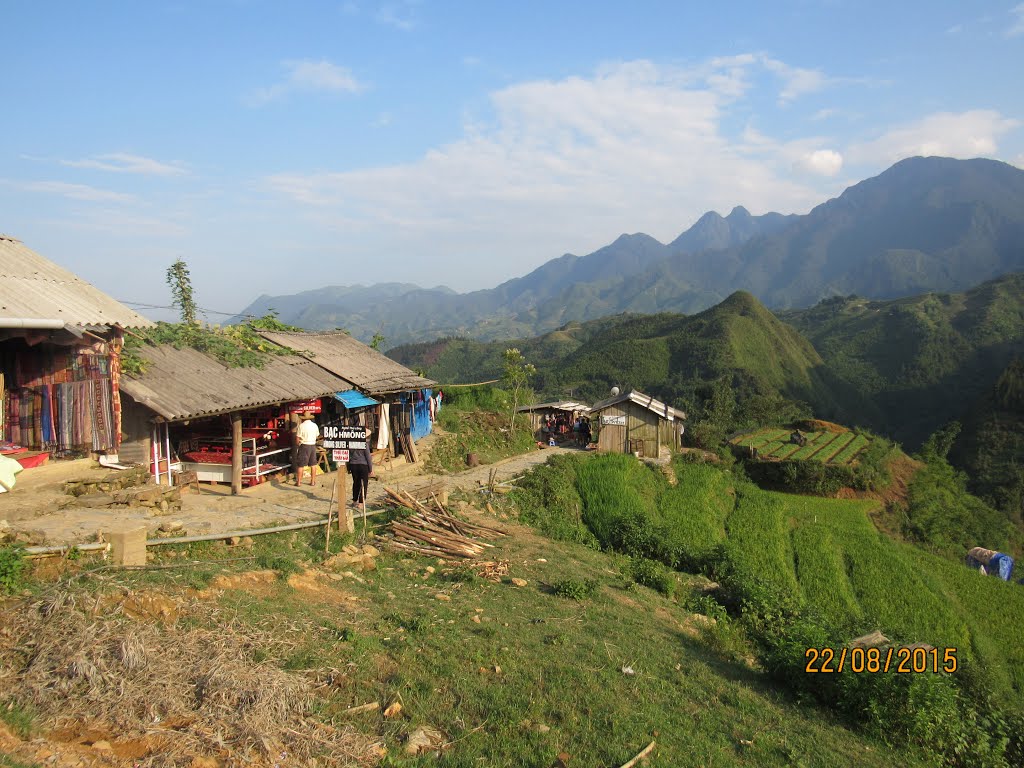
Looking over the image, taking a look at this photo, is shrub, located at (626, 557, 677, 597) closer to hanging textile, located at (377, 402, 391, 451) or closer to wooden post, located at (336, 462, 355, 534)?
wooden post, located at (336, 462, 355, 534)

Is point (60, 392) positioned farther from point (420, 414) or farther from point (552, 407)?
point (552, 407)

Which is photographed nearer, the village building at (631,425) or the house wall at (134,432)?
the house wall at (134,432)

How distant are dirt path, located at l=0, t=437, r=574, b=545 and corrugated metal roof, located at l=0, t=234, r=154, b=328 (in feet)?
9.15

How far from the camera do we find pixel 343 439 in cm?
977

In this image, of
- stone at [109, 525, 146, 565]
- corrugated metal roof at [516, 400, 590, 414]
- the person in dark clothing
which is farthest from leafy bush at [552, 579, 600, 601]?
corrugated metal roof at [516, 400, 590, 414]

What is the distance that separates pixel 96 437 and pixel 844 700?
12812mm

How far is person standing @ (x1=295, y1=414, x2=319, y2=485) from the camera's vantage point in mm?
13125

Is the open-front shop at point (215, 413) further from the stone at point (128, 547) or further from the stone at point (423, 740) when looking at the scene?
the stone at point (423, 740)

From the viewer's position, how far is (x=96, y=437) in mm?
11039

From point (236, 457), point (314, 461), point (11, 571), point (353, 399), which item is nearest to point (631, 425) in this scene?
point (353, 399)

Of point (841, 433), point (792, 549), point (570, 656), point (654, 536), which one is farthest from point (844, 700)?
point (841, 433)

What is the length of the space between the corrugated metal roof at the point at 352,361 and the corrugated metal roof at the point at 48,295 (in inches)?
177

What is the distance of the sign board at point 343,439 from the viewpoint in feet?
31.9

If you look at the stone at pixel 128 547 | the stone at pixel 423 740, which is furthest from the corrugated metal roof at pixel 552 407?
the stone at pixel 423 740
